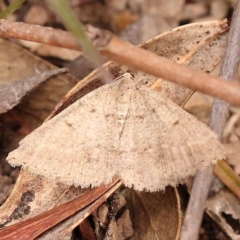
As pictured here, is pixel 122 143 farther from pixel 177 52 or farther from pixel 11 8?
pixel 11 8

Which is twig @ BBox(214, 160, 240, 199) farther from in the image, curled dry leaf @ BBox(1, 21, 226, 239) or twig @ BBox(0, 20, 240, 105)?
twig @ BBox(0, 20, 240, 105)

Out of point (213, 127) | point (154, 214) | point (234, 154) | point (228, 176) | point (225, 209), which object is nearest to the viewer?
point (213, 127)

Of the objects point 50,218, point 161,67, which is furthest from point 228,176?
point 161,67

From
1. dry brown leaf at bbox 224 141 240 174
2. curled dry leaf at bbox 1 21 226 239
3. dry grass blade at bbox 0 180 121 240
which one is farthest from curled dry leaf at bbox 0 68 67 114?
dry brown leaf at bbox 224 141 240 174

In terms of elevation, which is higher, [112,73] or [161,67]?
[112,73]

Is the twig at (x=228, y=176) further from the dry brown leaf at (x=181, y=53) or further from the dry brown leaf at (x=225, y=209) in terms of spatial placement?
the dry brown leaf at (x=181, y=53)

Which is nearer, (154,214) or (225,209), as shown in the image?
(154,214)

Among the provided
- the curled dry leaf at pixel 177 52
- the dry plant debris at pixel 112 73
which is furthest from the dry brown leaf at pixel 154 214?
the curled dry leaf at pixel 177 52

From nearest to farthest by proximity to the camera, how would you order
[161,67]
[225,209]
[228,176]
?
[161,67] → [228,176] → [225,209]
